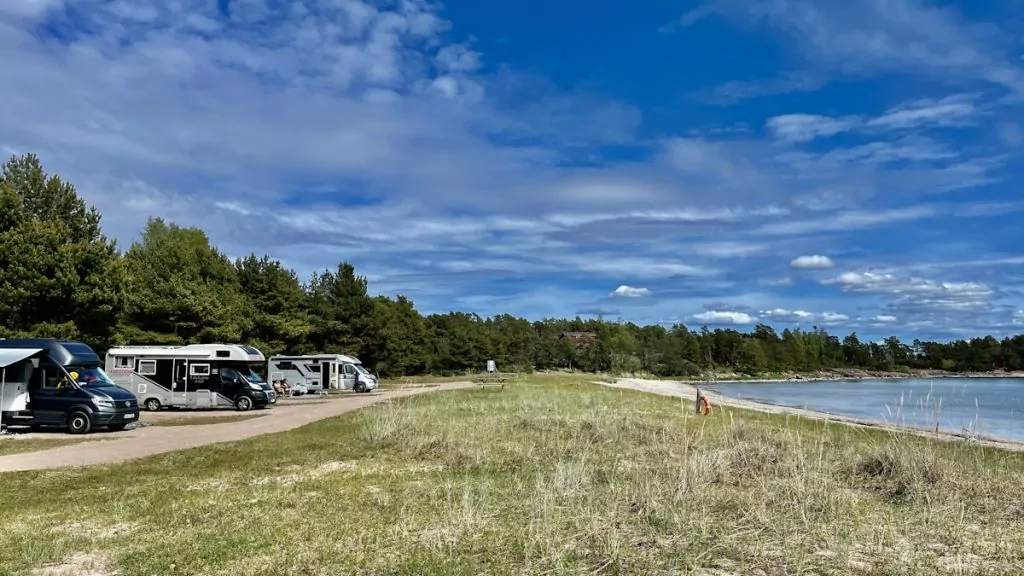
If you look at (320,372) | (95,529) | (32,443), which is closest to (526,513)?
(95,529)

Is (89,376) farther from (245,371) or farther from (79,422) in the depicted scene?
(245,371)

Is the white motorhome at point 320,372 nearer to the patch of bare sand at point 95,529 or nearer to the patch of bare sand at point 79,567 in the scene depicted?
the patch of bare sand at point 95,529

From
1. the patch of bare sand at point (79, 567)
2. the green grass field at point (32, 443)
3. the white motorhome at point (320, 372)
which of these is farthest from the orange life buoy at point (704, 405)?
the white motorhome at point (320, 372)

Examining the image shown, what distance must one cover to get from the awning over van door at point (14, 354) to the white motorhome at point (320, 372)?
2271 cm

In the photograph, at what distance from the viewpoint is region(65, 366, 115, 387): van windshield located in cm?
1870

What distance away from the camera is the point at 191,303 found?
3634 cm

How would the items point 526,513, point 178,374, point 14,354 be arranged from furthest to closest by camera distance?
point 178,374 → point 14,354 → point 526,513

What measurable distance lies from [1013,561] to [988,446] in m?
12.4

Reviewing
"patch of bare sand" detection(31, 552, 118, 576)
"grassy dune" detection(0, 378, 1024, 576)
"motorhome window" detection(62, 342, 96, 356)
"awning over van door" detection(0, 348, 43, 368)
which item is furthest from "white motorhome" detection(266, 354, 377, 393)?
"patch of bare sand" detection(31, 552, 118, 576)

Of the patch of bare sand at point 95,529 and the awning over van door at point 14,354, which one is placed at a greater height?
the awning over van door at point 14,354

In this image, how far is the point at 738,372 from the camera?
145m

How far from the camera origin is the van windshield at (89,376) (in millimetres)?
18703

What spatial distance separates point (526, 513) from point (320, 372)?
3639cm

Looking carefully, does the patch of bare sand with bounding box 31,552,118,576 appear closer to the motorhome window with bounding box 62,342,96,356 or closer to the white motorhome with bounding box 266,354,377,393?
the motorhome window with bounding box 62,342,96,356
